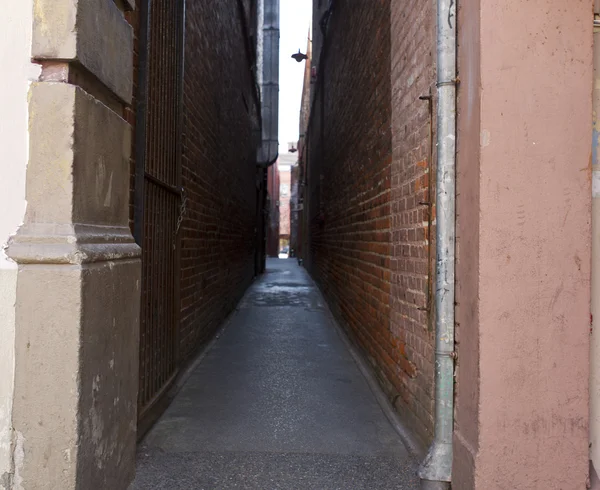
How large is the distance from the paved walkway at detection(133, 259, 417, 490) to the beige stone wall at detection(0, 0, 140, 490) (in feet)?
2.34

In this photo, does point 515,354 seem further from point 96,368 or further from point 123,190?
point 123,190

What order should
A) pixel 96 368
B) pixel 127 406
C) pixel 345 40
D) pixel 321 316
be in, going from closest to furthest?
1. pixel 96 368
2. pixel 127 406
3. pixel 345 40
4. pixel 321 316

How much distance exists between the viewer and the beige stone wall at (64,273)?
6.72ft

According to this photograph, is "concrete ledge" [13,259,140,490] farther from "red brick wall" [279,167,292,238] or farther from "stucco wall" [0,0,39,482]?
"red brick wall" [279,167,292,238]

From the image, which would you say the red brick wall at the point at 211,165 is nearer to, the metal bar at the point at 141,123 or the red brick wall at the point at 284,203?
the metal bar at the point at 141,123

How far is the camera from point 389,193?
4.08m

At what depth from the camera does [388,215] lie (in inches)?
162

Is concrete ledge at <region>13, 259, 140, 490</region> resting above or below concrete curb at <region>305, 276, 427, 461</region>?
above

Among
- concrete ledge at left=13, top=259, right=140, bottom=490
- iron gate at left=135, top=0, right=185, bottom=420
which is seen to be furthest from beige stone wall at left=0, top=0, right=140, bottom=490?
iron gate at left=135, top=0, right=185, bottom=420

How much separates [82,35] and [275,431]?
106 inches

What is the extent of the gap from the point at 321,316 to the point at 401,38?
539 cm

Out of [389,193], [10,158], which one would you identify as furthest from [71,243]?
[389,193]

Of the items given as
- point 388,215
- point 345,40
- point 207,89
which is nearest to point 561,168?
point 388,215

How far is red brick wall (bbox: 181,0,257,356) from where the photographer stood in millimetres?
5000
